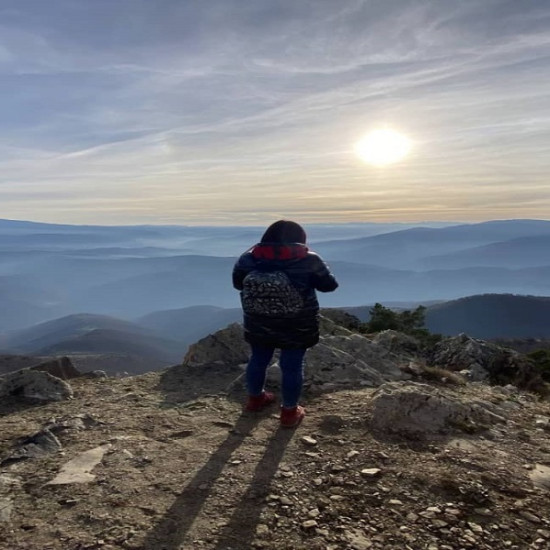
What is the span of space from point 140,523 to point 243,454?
6.30ft

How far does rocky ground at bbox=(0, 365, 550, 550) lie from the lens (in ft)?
14.8

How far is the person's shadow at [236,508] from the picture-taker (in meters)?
4.41

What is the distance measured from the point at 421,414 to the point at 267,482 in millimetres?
3007

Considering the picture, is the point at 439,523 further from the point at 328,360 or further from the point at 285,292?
the point at 328,360

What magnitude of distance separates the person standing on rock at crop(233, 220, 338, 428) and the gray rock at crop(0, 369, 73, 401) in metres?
5.40

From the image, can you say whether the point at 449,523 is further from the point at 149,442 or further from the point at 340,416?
the point at 149,442

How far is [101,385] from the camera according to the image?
1123 centimetres

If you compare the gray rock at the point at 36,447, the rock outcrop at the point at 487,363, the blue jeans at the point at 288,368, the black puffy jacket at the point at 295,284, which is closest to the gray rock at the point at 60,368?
the gray rock at the point at 36,447

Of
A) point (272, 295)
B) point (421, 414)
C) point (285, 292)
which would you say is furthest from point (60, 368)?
point (421, 414)

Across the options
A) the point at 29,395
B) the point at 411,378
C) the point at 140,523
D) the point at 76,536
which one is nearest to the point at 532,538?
the point at 140,523

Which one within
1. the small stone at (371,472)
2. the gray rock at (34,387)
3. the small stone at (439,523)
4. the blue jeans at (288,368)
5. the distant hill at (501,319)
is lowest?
the distant hill at (501,319)

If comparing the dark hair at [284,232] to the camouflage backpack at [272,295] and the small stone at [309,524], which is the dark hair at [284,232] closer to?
the camouflage backpack at [272,295]

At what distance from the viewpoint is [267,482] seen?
5.54 m

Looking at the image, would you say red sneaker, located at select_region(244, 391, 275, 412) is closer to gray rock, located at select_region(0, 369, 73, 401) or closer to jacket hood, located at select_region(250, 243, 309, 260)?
jacket hood, located at select_region(250, 243, 309, 260)
